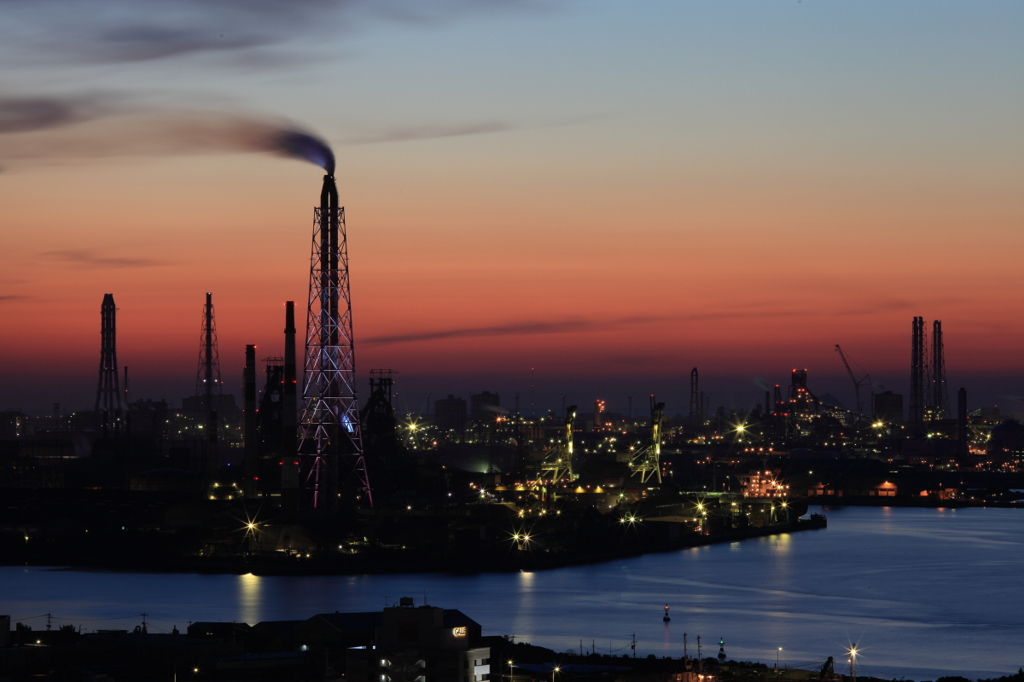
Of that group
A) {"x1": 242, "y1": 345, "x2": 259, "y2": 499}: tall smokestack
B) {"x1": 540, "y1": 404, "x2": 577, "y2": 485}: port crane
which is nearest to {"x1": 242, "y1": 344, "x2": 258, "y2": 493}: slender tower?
{"x1": 242, "y1": 345, "x2": 259, "y2": 499}: tall smokestack

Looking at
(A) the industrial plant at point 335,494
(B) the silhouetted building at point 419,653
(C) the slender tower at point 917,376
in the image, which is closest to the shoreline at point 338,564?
(A) the industrial plant at point 335,494

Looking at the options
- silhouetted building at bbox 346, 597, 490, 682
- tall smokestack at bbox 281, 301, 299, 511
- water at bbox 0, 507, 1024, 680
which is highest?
tall smokestack at bbox 281, 301, 299, 511

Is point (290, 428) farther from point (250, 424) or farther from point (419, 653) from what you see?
point (419, 653)

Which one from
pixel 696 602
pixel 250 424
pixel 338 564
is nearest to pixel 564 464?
pixel 250 424

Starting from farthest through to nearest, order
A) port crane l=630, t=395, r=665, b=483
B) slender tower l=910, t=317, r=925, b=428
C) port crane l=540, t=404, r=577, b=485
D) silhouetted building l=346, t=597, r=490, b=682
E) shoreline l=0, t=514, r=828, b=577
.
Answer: slender tower l=910, t=317, r=925, b=428
port crane l=630, t=395, r=665, b=483
port crane l=540, t=404, r=577, b=485
shoreline l=0, t=514, r=828, b=577
silhouetted building l=346, t=597, r=490, b=682

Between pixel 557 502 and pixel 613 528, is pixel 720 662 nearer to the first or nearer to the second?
pixel 613 528

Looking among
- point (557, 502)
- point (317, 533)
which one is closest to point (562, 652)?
point (317, 533)

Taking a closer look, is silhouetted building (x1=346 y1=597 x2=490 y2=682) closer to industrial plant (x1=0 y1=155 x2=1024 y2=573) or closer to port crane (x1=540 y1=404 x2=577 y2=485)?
industrial plant (x1=0 y1=155 x2=1024 y2=573)

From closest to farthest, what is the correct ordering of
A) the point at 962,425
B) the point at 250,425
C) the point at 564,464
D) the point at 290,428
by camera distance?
the point at 290,428
the point at 250,425
the point at 564,464
the point at 962,425
